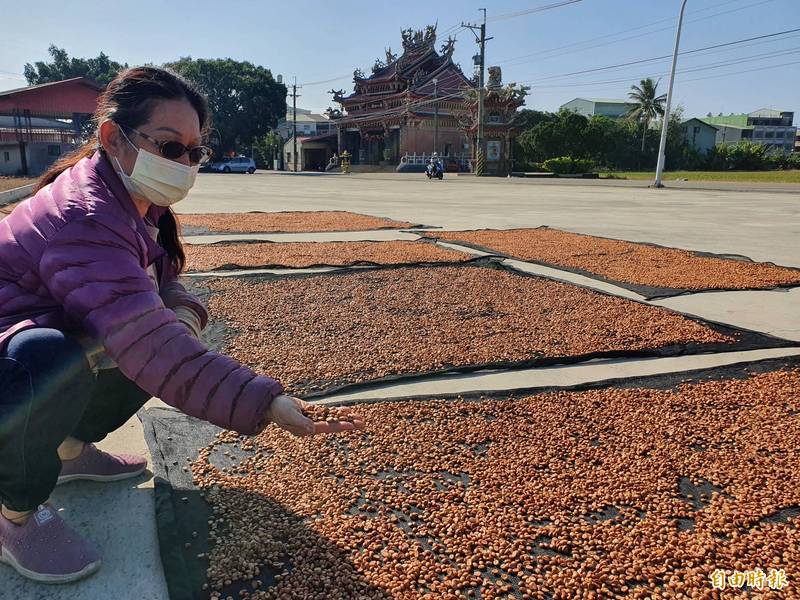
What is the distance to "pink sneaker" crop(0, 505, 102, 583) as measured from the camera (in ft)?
4.97

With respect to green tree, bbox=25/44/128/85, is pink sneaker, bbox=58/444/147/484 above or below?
below

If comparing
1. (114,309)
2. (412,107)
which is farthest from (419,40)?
(114,309)

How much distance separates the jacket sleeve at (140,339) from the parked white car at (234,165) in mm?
42939

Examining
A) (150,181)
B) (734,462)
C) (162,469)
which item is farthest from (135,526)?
(734,462)

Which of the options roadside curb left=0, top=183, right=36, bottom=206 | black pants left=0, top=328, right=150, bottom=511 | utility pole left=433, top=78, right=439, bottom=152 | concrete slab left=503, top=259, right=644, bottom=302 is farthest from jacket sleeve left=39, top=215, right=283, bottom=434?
utility pole left=433, top=78, right=439, bottom=152

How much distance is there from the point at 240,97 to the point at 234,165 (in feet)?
32.6

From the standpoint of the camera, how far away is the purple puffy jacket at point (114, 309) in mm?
1388

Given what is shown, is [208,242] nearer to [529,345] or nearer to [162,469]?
[529,345]

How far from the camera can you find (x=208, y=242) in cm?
721

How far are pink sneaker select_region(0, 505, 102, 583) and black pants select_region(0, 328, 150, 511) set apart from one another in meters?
0.07

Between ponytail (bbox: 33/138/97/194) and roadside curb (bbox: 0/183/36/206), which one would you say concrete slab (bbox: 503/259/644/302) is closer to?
ponytail (bbox: 33/138/97/194)

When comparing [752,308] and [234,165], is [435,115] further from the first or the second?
[752,308]

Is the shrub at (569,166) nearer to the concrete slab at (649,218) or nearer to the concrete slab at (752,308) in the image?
the concrete slab at (649,218)

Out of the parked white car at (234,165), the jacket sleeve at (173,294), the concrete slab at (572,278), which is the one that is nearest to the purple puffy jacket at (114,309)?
the jacket sleeve at (173,294)
